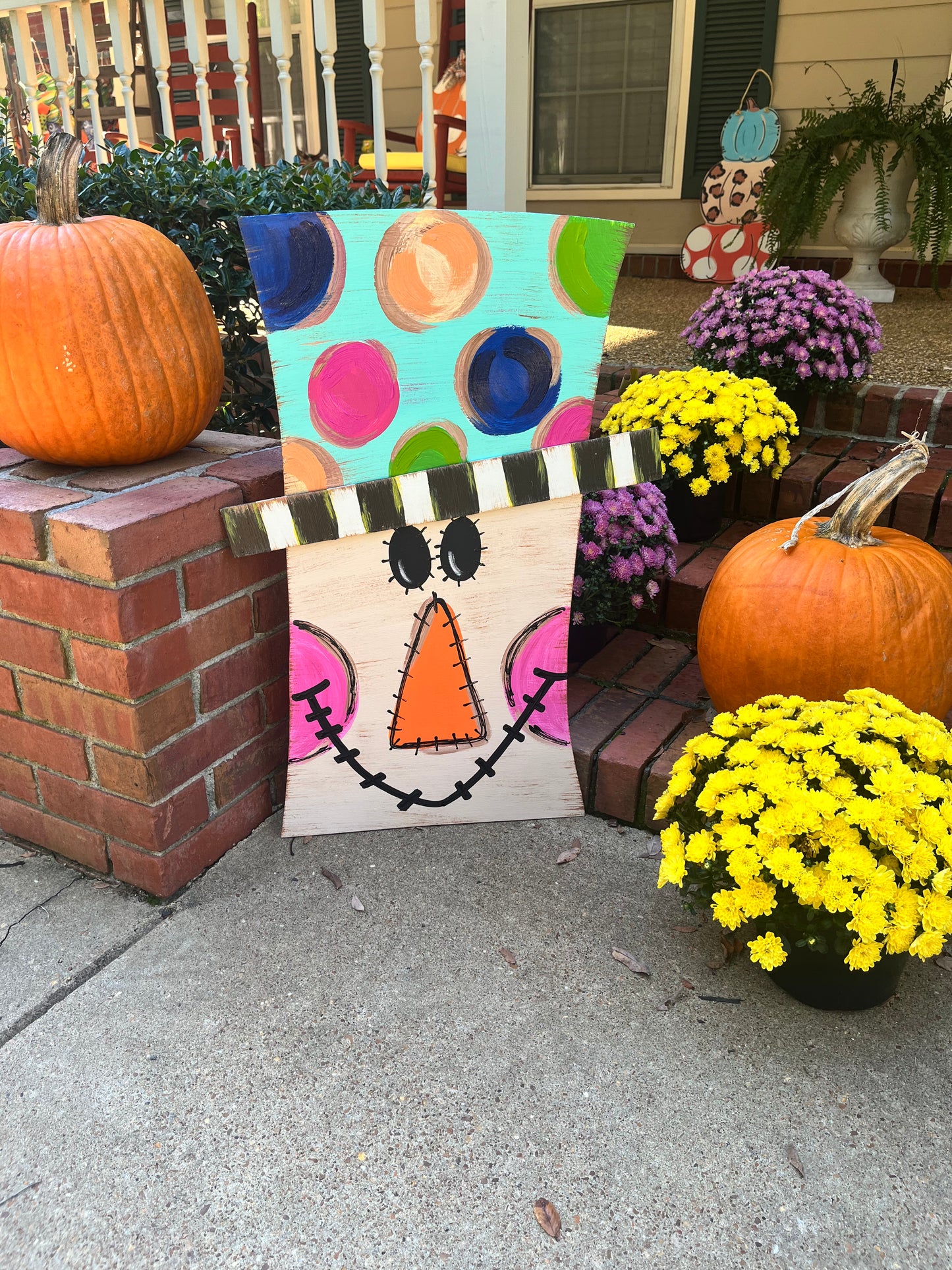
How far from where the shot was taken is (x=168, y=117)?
3143mm

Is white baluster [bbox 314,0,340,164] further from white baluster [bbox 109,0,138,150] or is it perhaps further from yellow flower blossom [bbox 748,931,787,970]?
yellow flower blossom [bbox 748,931,787,970]

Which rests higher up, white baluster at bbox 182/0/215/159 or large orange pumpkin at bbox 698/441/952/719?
white baluster at bbox 182/0/215/159

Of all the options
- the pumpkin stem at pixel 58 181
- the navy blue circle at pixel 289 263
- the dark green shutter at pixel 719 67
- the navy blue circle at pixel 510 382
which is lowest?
the navy blue circle at pixel 510 382

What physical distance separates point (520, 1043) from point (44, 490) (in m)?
1.13

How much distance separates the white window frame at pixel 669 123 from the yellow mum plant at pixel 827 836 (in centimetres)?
415

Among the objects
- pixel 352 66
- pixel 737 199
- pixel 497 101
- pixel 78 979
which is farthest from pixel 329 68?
pixel 352 66

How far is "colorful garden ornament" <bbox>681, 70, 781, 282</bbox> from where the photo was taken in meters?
4.34

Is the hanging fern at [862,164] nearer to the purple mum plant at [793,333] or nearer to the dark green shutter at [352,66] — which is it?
the purple mum plant at [793,333]

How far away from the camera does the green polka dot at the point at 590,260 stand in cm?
154

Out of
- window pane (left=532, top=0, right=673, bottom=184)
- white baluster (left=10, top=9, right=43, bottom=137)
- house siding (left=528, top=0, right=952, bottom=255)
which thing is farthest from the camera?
window pane (left=532, top=0, right=673, bottom=184)

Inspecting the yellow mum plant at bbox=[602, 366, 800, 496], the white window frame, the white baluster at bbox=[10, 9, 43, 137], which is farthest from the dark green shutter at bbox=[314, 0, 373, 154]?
the yellow mum plant at bbox=[602, 366, 800, 496]

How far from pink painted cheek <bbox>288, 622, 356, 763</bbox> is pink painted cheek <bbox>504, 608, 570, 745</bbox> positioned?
0.30 m

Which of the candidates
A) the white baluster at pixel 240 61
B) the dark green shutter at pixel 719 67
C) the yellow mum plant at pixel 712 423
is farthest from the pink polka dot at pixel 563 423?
the dark green shutter at pixel 719 67

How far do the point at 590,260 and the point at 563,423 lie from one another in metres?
0.28
